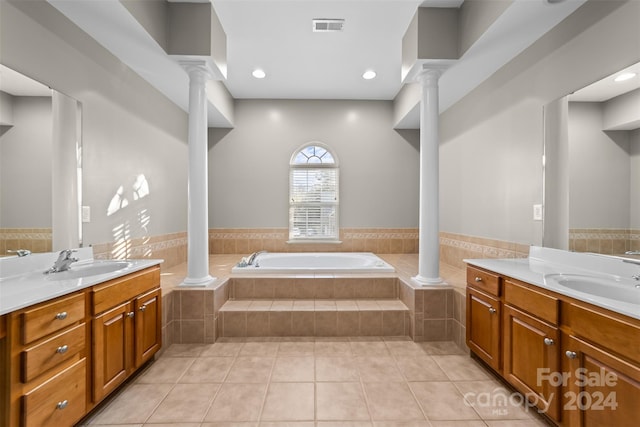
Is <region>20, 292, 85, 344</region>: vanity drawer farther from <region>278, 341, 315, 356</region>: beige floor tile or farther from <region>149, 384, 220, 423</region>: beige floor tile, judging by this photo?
<region>278, 341, 315, 356</region>: beige floor tile

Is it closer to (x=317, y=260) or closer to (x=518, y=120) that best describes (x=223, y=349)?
(x=317, y=260)

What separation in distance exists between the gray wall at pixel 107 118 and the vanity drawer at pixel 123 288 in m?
0.73

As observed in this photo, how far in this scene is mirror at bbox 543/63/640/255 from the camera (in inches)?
70.6

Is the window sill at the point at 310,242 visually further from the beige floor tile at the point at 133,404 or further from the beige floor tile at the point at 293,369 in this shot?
the beige floor tile at the point at 133,404

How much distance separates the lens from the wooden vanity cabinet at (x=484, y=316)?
2068 mm

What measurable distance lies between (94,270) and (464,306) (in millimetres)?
3039

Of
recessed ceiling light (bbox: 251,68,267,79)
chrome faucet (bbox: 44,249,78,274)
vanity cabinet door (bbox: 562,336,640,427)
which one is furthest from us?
recessed ceiling light (bbox: 251,68,267,79)

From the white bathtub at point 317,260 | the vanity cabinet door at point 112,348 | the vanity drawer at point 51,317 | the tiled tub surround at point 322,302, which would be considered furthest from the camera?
the white bathtub at point 317,260

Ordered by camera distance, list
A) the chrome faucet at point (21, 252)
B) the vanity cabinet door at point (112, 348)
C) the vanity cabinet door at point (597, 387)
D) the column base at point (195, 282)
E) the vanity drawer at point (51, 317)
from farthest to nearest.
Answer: the column base at point (195, 282)
the chrome faucet at point (21, 252)
the vanity cabinet door at point (112, 348)
the vanity drawer at point (51, 317)
the vanity cabinet door at point (597, 387)

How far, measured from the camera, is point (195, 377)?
86.6 inches

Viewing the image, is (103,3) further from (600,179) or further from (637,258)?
(637,258)

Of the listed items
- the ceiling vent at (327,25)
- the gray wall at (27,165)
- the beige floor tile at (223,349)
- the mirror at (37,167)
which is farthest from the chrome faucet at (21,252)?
the ceiling vent at (327,25)

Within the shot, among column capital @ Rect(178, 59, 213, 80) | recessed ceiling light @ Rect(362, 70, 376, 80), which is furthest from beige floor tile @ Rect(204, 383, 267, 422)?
recessed ceiling light @ Rect(362, 70, 376, 80)

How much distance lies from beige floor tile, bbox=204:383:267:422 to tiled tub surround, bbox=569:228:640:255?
2475 millimetres
